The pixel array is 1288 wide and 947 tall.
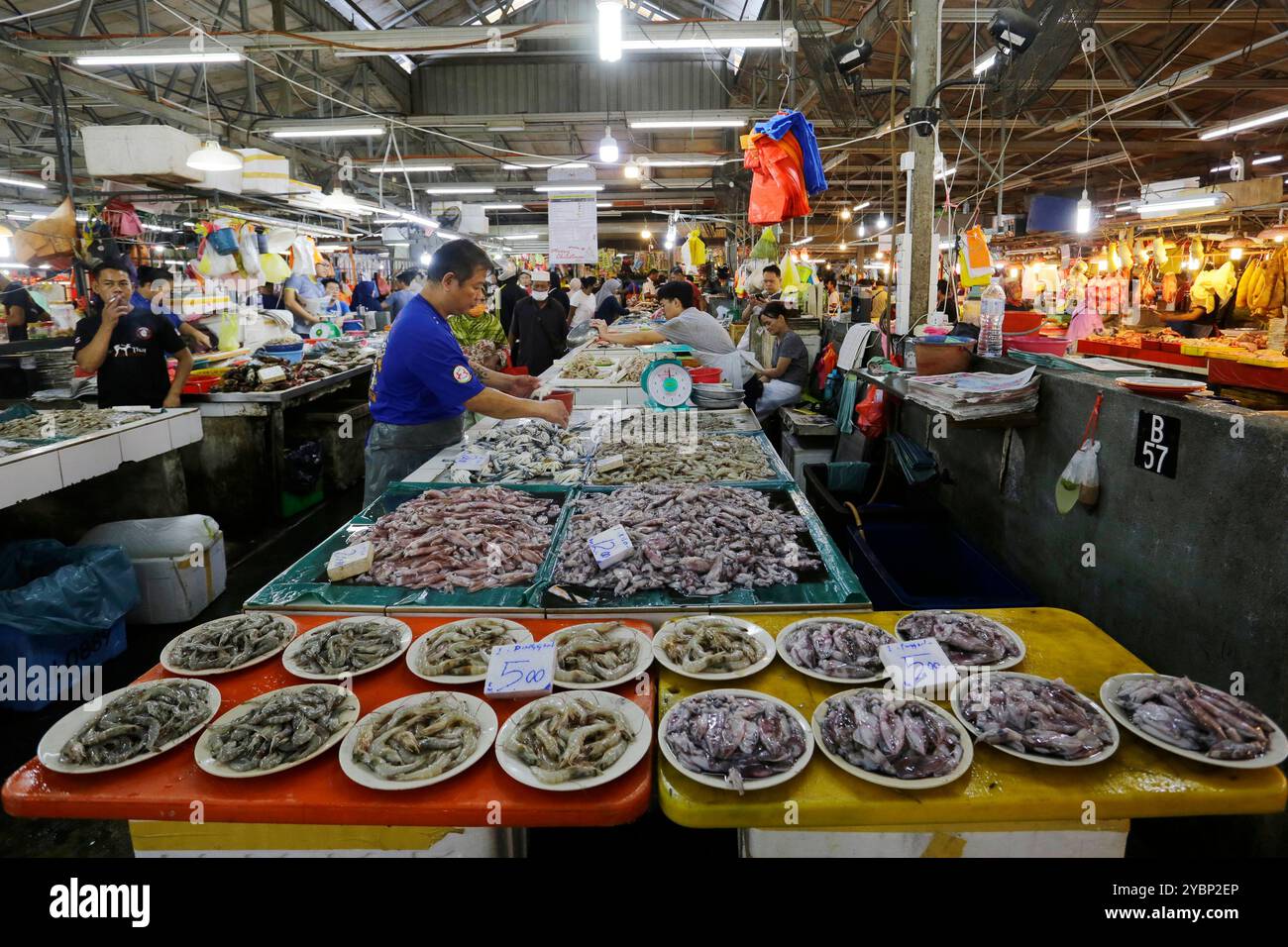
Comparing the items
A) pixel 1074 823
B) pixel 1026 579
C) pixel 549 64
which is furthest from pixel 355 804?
pixel 549 64

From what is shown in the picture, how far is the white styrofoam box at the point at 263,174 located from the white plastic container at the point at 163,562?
4.20 meters

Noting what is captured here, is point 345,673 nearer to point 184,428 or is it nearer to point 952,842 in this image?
point 952,842

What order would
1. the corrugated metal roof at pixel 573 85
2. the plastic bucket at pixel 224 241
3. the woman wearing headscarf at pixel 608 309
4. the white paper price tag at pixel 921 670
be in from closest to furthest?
the white paper price tag at pixel 921 670 → the plastic bucket at pixel 224 241 → the woman wearing headscarf at pixel 608 309 → the corrugated metal roof at pixel 573 85

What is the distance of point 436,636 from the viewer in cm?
243

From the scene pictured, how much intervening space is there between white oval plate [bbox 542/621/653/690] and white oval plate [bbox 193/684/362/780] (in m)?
0.60

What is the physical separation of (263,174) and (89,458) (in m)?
4.23

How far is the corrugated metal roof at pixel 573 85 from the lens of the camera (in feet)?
52.1

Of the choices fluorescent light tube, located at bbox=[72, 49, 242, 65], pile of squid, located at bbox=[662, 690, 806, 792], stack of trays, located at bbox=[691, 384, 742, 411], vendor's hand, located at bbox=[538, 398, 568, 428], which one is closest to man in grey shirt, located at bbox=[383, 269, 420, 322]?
fluorescent light tube, located at bbox=[72, 49, 242, 65]

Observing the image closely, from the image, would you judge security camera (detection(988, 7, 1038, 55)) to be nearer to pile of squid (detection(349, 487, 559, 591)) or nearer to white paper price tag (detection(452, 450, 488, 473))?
pile of squid (detection(349, 487, 559, 591))

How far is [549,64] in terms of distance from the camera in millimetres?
15945

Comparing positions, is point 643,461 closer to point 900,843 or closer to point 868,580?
point 868,580

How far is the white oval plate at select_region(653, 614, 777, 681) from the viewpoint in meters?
2.20

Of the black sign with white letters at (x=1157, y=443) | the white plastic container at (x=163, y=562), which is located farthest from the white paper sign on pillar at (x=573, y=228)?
the black sign with white letters at (x=1157, y=443)

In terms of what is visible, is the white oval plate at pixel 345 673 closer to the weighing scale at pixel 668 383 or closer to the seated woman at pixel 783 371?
the weighing scale at pixel 668 383
